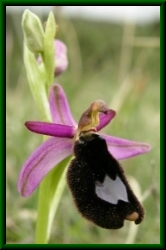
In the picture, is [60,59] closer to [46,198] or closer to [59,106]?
[59,106]

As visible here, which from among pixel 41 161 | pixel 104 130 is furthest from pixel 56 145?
pixel 104 130

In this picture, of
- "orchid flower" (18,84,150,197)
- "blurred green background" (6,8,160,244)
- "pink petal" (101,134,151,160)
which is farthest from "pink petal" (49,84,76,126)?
"blurred green background" (6,8,160,244)

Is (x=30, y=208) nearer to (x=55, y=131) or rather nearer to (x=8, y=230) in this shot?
(x=8, y=230)

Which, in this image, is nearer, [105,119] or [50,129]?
[50,129]

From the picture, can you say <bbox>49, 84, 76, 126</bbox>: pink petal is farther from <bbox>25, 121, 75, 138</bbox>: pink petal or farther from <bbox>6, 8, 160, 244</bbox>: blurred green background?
<bbox>6, 8, 160, 244</bbox>: blurred green background

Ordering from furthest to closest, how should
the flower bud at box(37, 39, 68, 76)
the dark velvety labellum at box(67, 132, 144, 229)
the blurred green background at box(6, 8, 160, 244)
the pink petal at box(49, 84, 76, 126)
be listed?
the blurred green background at box(6, 8, 160, 244), the flower bud at box(37, 39, 68, 76), the pink petal at box(49, 84, 76, 126), the dark velvety labellum at box(67, 132, 144, 229)
